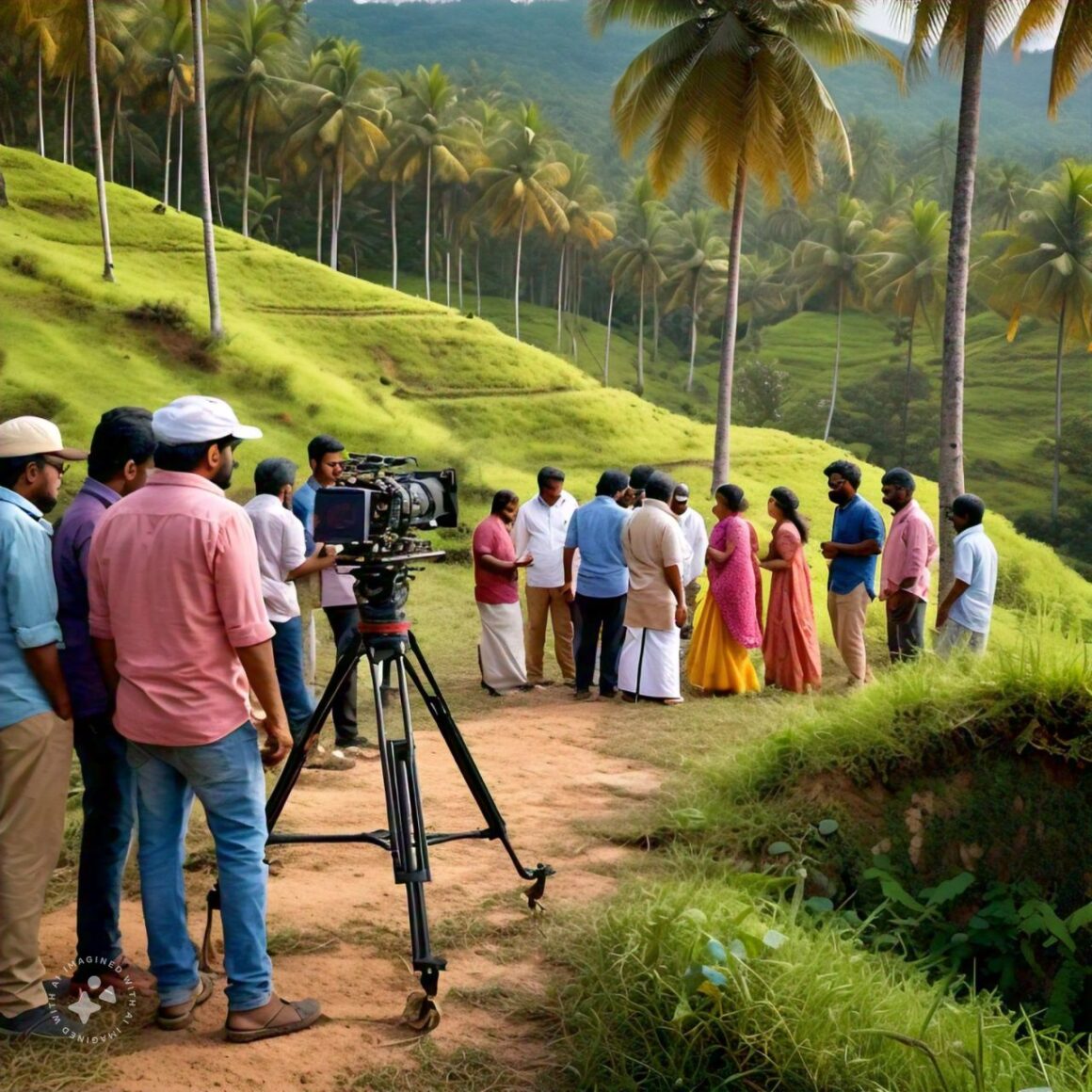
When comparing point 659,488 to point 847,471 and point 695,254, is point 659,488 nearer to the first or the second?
point 847,471

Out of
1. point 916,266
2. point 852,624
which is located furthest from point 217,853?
point 916,266

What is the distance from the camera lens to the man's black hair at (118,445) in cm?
383

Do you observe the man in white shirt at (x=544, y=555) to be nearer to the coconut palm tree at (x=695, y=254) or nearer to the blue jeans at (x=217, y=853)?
the blue jeans at (x=217, y=853)

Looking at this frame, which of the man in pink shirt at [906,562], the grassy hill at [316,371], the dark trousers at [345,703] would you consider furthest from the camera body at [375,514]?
the grassy hill at [316,371]

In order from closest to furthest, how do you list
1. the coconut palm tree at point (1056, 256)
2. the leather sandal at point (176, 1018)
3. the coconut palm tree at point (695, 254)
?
the leather sandal at point (176, 1018) < the coconut palm tree at point (1056, 256) < the coconut palm tree at point (695, 254)

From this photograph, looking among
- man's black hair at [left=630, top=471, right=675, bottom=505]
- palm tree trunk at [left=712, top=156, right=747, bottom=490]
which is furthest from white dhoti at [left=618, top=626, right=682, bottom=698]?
palm tree trunk at [left=712, top=156, right=747, bottom=490]

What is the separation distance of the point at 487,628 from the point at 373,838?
543cm

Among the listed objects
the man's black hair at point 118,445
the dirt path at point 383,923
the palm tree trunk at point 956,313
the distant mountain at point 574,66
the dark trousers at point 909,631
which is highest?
the distant mountain at point 574,66

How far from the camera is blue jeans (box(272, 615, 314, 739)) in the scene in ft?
20.5

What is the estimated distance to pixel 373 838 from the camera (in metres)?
3.99

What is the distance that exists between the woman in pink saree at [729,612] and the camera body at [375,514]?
5.05 m

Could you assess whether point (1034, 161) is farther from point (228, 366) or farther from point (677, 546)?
point (677, 546)

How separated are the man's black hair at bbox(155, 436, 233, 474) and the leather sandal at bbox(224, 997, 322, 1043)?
63.8 inches

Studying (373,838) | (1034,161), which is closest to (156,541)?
(373,838)
